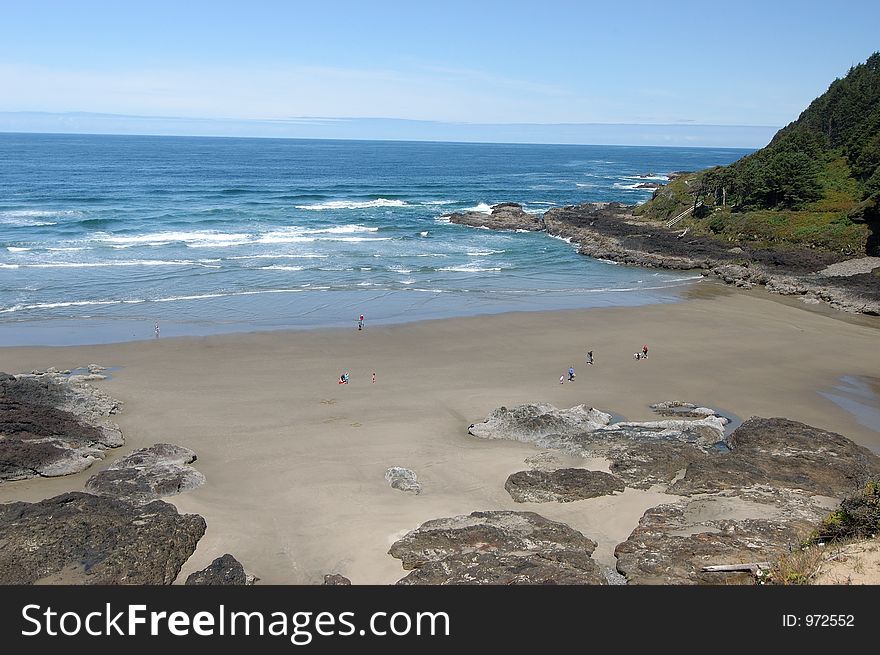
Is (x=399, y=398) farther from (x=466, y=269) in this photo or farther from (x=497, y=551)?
(x=466, y=269)

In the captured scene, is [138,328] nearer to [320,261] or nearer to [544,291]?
[320,261]

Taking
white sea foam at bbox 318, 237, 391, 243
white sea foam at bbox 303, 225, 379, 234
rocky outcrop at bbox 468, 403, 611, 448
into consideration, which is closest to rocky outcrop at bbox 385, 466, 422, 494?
rocky outcrop at bbox 468, 403, 611, 448

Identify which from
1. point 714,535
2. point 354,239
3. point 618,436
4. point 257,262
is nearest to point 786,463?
point 618,436

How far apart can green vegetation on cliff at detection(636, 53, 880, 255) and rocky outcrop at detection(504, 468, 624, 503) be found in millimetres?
36855

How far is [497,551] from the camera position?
45.0ft

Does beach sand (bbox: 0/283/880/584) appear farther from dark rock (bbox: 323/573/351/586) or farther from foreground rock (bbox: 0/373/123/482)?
foreground rock (bbox: 0/373/123/482)

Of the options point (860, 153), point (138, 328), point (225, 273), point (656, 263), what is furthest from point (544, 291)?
point (860, 153)

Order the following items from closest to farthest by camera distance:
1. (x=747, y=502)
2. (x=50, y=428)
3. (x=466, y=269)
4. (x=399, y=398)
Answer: (x=747, y=502) < (x=50, y=428) < (x=399, y=398) < (x=466, y=269)

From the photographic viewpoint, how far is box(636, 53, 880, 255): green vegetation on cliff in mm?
47938

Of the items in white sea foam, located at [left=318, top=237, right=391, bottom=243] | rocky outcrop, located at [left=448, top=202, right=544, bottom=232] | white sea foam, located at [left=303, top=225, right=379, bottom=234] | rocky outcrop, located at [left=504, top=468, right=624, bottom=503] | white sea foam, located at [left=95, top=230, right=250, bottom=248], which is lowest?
rocky outcrop, located at [left=504, top=468, right=624, bottom=503]

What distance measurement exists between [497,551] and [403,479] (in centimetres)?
462

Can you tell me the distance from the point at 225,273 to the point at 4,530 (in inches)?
1223

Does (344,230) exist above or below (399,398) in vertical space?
above

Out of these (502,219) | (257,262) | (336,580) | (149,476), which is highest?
(502,219)
